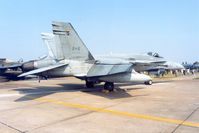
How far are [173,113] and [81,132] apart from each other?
382 centimetres

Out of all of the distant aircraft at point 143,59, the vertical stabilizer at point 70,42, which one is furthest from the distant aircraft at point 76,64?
the distant aircraft at point 143,59

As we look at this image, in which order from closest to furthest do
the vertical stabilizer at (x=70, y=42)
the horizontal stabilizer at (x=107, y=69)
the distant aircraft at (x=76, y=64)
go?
the horizontal stabilizer at (x=107, y=69), the distant aircraft at (x=76, y=64), the vertical stabilizer at (x=70, y=42)

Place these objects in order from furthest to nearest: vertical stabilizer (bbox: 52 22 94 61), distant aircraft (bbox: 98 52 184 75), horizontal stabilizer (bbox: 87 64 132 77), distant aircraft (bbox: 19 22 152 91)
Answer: distant aircraft (bbox: 98 52 184 75), vertical stabilizer (bbox: 52 22 94 61), distant aircraft (bbox: 19 22 152 91), horizontal stabilizer (bbox: 87 64 132 77)

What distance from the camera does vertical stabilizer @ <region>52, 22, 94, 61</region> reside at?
1315 cm

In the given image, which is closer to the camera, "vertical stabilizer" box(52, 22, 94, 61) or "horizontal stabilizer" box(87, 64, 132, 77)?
"horizontal stabilizer" box(87, 64, 132, 77)

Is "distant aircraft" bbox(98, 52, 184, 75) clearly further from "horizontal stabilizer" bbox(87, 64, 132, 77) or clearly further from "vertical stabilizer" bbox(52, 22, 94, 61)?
"horizontal stabilizer" bbox(87, 64, 132, 77)

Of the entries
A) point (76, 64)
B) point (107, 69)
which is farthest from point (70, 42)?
point (107, 69)

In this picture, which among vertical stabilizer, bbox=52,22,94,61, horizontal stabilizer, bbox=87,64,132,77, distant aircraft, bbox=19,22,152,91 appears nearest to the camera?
horizontal stabilizer, bbox=87,64,132,77

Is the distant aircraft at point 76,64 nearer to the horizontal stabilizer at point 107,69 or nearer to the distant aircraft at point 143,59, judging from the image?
the horizontal stabilizer at point 107,69

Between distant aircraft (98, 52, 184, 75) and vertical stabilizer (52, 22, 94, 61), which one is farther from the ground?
vertical stabilizer (52, 22, 94, 61)

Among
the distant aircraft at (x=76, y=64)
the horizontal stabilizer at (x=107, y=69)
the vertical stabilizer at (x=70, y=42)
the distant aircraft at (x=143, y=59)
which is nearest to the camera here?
the horizontal stabilizer at (x=107, y=69)

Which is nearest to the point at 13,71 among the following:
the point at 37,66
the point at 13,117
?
the point at 37,66

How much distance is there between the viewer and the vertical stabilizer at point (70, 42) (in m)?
13.1

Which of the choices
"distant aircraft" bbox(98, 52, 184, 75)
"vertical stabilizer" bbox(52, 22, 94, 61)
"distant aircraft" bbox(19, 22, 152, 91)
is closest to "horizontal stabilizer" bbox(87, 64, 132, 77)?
"distant aircraft" bbox(19, 22, 152, 91)
